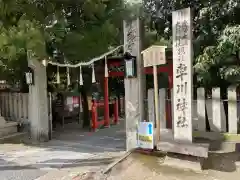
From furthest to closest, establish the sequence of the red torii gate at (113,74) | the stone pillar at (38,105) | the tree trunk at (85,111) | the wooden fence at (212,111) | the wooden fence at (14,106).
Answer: the tree trunk at (85,111) < the red torii gate at (113,74) < the wooden fence at (14,106) < the stone pillar at (38,105) < the wooden fence at (212,111)

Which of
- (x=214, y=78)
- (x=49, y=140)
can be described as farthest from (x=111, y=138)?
(x=214, y=78)

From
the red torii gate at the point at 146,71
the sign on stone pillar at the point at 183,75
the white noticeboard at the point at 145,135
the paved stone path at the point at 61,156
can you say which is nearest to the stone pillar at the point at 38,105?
the paved stone path at the point at 61,156

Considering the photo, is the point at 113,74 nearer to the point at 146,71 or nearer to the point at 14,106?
the point at 146,71

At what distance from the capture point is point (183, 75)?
720 cm

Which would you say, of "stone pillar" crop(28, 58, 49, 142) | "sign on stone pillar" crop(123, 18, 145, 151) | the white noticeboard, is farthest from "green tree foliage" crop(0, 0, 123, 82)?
the white noticeboard

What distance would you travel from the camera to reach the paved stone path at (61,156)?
25.1 ft

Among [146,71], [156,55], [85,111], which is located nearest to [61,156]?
[156,55]

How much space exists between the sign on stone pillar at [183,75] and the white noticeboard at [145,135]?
2.28 feet

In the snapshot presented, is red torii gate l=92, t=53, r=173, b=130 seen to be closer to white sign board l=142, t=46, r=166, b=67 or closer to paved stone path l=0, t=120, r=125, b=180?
paved stone path l=0, t=120, r=125, b=180

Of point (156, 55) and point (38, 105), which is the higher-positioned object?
point (156, 55)

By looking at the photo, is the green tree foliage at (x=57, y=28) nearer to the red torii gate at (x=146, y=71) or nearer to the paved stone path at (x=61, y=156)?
the red torii gate at (x=146, y=71)

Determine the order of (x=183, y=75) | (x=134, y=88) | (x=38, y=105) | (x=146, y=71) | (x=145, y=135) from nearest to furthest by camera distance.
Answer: (x=183, y=75)
(x=145, y=135)
(x=134, y=88)
(x=38, y=105)
(x=146, y=71)

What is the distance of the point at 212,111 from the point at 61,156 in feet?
14.7

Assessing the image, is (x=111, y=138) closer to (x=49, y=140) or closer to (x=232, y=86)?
(x=49, y=140)
